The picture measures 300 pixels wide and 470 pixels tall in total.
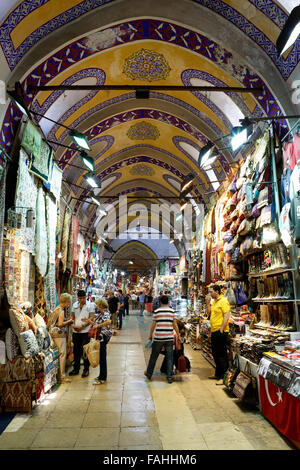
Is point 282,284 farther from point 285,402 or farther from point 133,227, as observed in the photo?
point 133,227

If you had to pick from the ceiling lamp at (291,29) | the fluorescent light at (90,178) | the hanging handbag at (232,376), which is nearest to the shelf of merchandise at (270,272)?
the hanging handbag at (232,376)

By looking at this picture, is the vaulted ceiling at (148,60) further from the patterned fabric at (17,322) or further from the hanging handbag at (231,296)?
the hanging handbag at (231,296)

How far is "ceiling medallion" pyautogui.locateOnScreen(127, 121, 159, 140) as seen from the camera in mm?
8320

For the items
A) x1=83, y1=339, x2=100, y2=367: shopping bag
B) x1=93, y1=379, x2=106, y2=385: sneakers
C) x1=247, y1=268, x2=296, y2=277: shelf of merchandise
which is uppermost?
x1=247, y1=268, x2=296, y2=277: shelf of merchandise

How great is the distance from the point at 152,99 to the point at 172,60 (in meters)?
1.58

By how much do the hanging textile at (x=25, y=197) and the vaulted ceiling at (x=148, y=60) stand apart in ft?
1.30

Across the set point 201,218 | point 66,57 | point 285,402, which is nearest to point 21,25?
point 66,57

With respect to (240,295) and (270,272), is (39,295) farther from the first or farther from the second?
(270,272)

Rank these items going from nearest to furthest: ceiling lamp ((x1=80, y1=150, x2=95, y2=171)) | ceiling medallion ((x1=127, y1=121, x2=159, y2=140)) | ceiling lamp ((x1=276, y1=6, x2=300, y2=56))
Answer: ceiling lamp ((x1=276, y1=6, x2=300, y2=56)) → ceiling lamp ((x1=80, y1=150, x2=95, y2=171)) → ceiling medallion ((x1=127, y1=121, x2=159, y2=140))

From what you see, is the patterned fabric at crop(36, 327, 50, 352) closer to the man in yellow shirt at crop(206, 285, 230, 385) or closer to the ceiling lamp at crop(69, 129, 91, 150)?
the man in yellow shirt at crop(206, 285, 230, 385)

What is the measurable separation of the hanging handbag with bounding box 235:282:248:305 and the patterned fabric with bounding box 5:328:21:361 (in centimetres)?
364

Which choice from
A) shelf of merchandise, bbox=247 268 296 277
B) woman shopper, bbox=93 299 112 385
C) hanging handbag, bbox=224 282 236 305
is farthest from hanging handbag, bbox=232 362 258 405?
woman shopper, bbox=93 299 112 385

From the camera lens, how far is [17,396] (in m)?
3.86

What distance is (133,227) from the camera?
745 inches
